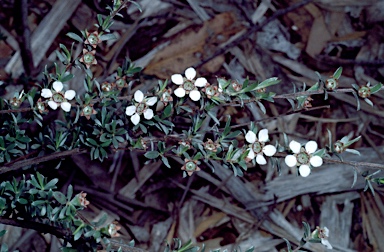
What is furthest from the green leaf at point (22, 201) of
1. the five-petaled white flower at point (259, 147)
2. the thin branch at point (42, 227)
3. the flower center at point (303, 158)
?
the flower center at point (303, 158)

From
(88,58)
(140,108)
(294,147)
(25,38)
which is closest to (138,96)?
(140,108)

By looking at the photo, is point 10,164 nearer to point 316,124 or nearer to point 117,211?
point 117,211

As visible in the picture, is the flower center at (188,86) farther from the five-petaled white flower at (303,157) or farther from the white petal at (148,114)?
the five-petaled white flower at (303,157)

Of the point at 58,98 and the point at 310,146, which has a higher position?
the point at 58,98

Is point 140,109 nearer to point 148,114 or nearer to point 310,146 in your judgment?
point 148,114

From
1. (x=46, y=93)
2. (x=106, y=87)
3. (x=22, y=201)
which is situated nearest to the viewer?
(x=46, y=93)

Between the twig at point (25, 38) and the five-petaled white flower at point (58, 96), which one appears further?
the twig at point (25, 38)

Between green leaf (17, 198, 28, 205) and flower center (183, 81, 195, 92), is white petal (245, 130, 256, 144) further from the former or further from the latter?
green leaf (17, 198, 28, 205)

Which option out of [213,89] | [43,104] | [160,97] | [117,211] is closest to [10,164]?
[43,104]
